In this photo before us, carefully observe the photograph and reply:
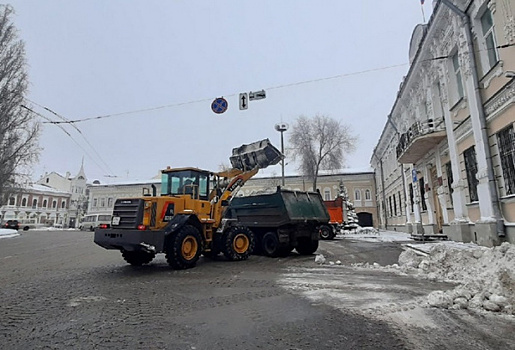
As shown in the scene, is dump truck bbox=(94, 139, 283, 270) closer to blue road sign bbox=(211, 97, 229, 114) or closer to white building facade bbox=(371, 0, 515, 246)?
blue road sign bbox=(211, 97, 229, 114)

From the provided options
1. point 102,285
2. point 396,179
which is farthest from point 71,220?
point 102,285

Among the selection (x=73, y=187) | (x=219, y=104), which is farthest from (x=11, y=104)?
(x=73, y=187)

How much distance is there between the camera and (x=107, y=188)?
6256 centimetres

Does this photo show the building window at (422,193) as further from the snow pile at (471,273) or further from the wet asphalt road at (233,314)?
the wet asphalt road at (233,314)

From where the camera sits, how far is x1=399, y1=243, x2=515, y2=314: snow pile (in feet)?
14.7

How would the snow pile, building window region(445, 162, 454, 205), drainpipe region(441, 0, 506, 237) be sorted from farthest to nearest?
1. building window region(445, 162, 454, 205)
2. drainpipe region(441, 0, 506, 237)
3. the snow pile

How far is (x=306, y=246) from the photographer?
12781 mm

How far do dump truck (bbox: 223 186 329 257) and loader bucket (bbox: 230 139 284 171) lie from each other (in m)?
1.67

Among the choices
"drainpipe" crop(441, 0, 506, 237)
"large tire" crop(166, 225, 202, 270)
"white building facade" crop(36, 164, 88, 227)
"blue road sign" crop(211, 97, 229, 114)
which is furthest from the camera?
"white building facade" crop(36, 164, 88, 227)

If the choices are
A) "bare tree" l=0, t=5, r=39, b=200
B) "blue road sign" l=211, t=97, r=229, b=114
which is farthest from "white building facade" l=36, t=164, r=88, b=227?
"blue road sign" l=211, t=97, r=229, b=114

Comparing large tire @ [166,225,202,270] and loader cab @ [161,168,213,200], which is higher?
loader cab @ [161,168,213,200]

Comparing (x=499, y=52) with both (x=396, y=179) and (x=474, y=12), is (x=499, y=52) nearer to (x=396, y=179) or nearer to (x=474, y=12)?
(x=474, y=12)

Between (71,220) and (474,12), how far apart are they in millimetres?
84392

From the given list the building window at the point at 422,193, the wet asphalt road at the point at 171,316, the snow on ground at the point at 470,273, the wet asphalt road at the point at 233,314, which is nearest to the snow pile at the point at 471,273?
the snow on ground at the point at 470,273
